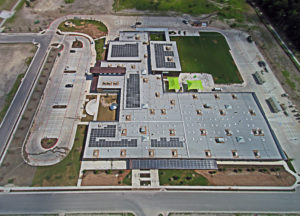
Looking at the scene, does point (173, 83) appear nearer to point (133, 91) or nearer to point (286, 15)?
point (133, 91)

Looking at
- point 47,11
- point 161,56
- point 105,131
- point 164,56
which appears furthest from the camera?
point 47,11

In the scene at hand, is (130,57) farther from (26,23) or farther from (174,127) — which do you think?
(26,23)

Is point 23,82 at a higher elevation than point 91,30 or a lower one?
lower

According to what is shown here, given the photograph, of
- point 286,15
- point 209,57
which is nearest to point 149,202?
point 209,57

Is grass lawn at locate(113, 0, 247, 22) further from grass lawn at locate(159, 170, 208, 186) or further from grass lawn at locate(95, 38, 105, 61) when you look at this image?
grass lawn at locate(159, 170, 208, 186)

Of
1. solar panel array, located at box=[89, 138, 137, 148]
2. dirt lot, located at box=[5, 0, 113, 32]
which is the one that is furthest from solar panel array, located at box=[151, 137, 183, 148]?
dirt lot, located at box=[5, 0, 113, 32]

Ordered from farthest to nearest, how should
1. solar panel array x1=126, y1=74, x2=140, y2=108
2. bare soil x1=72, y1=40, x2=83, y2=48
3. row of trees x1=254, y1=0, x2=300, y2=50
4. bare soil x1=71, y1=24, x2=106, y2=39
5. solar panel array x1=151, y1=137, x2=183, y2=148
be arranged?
bare soil x1=71, y1=24, x2=106, y2=39 → row of trees x1=254, y1=0, x2=300, y2=50 → bare soil x1=72, y1=40, x2=83, y2=48 → solar panel array x1=126, y1=74, x2=140, y2=108 → solar panel array x1=151, y1=137, x2=183, y2=148
